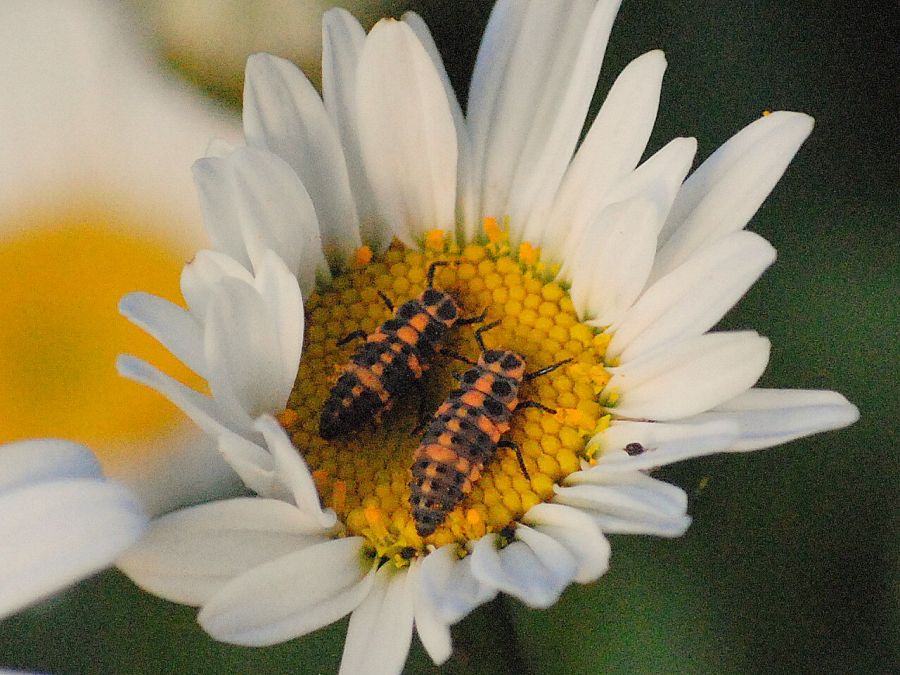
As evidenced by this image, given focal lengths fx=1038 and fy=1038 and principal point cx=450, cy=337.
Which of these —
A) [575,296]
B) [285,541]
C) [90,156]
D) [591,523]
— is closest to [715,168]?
[575,296]

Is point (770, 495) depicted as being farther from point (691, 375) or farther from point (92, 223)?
point (92, 223)

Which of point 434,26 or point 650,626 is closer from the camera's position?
point 650,626

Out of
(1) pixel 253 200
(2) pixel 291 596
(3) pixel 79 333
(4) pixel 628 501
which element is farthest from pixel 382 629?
(3) pixel 79 333

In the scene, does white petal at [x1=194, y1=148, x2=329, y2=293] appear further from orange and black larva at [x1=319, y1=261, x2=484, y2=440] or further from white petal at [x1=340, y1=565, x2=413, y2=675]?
white petal at [x1=340, y1=565, x2=413, y2=675]

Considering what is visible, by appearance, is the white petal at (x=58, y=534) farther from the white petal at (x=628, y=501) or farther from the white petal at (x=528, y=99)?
the white petal at (x=528, y=99)

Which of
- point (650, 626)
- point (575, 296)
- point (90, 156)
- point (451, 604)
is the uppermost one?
point (90, 156)

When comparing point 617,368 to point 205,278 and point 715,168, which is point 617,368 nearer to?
point 715,168

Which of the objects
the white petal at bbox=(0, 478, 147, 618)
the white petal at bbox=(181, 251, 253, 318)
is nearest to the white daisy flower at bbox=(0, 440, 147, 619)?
the white petal at bbox=(0, 478, 147, 618)

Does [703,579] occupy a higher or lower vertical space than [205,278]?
lower
